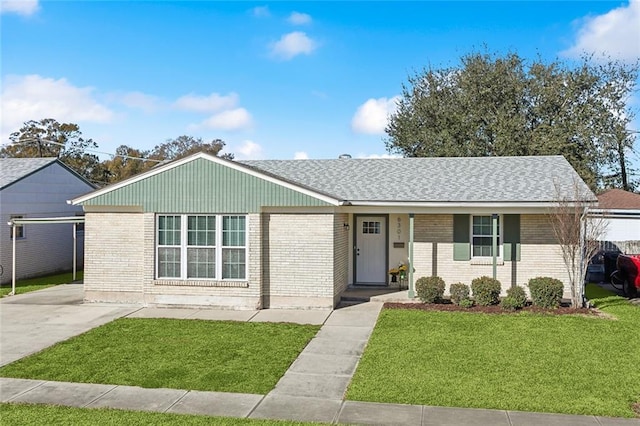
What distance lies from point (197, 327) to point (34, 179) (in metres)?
13.0

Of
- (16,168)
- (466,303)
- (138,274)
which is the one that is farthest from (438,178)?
(16,168)

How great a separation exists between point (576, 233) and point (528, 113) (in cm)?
1991

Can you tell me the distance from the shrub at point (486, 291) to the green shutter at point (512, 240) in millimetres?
1495

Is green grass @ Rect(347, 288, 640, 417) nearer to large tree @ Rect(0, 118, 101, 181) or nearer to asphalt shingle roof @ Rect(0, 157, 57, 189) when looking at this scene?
asphalt shingle roof @ Rect(0, 157, 57, 189)

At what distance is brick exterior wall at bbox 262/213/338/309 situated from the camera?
13586 mm

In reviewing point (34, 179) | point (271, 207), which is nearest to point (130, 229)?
point (271, 207)

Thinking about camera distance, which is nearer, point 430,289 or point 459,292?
point 459,292

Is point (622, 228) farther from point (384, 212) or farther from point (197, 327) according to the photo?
point (197, 327)

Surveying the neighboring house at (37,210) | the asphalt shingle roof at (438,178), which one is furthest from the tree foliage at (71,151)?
the asphalt shingle roof at (438,178)

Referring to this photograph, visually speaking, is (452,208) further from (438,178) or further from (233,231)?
(233,231)

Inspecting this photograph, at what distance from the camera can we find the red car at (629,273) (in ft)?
51.1

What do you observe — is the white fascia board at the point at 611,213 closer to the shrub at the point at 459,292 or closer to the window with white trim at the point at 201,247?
the shrub at the point at 459,292

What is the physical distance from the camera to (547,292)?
13.4 meters

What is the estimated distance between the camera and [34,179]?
2069 centimetres
